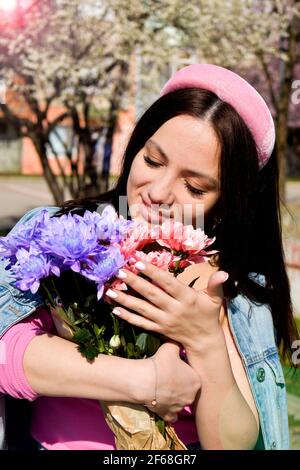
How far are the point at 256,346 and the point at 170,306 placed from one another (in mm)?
399

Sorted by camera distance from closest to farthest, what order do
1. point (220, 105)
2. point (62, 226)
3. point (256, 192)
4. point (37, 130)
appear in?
point (62, 226) < point (220, 105) < point (256, 192) < point (37, 130)

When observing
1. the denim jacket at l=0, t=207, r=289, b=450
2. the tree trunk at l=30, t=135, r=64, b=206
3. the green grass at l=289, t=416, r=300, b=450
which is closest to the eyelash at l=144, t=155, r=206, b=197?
the denim jacket at l=0, t=207, r=289, b=450

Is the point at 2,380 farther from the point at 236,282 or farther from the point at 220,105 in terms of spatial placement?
the point at 220,105

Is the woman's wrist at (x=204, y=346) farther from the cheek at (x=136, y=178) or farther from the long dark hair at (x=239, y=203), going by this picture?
the cheek at (x=136, y=178)

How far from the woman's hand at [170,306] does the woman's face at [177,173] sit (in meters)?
0.30

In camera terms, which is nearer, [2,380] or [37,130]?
[2,380]

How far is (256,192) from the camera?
2230mm

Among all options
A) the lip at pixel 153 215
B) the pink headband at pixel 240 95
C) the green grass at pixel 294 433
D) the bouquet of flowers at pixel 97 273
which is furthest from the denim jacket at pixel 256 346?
the green grass at pixel 294 433

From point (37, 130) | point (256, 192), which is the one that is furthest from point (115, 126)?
point (256, 192)

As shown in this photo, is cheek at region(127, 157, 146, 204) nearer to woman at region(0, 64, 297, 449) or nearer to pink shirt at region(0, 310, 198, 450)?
woman at region(0, 64, 297, 449)

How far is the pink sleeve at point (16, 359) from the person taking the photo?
177 cm

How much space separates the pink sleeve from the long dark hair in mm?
447

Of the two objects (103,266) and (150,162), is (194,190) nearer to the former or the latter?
(150,162)

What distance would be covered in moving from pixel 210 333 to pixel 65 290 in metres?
0.37
